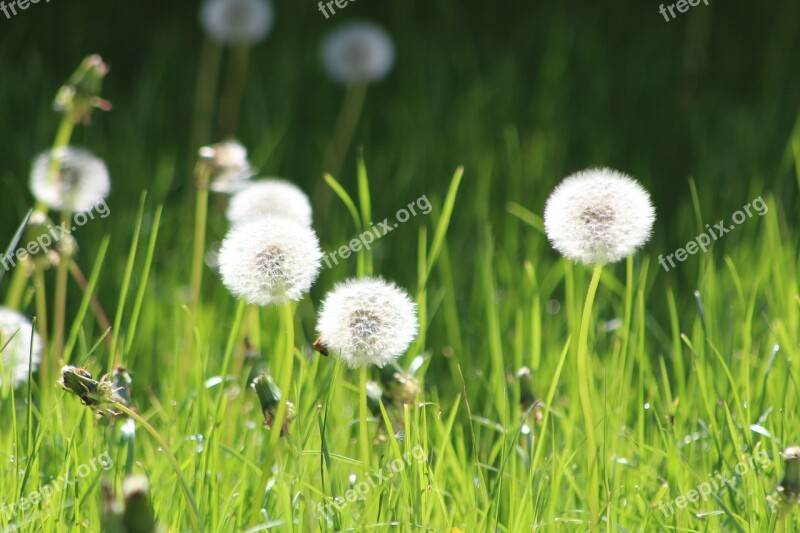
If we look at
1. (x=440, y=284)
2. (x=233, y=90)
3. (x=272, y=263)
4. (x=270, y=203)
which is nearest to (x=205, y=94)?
(x=233, y=90)

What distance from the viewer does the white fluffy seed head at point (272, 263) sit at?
100 cm

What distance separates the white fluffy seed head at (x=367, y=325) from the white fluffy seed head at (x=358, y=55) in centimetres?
Result: 186

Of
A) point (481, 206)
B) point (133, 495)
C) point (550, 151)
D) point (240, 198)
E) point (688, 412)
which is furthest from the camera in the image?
point (550, 151)

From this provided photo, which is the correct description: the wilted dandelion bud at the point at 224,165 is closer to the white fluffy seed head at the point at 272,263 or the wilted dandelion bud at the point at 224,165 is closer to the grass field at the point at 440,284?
the grass field at the point at 440,284

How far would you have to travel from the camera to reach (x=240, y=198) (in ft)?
5.24

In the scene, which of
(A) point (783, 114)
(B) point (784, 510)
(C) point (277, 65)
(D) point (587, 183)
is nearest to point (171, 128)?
(C) point (277, 65)

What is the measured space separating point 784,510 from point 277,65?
97.8 inches

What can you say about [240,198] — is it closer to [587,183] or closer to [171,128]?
[587,183]

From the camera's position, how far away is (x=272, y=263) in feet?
3.32

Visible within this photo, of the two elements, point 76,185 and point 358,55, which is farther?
point 358,55

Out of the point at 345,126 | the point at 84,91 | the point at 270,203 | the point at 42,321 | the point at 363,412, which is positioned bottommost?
the point at 363,412

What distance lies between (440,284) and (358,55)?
3.28 feet

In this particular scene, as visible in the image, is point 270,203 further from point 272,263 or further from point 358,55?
point 358,55

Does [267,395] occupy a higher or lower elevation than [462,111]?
lower
